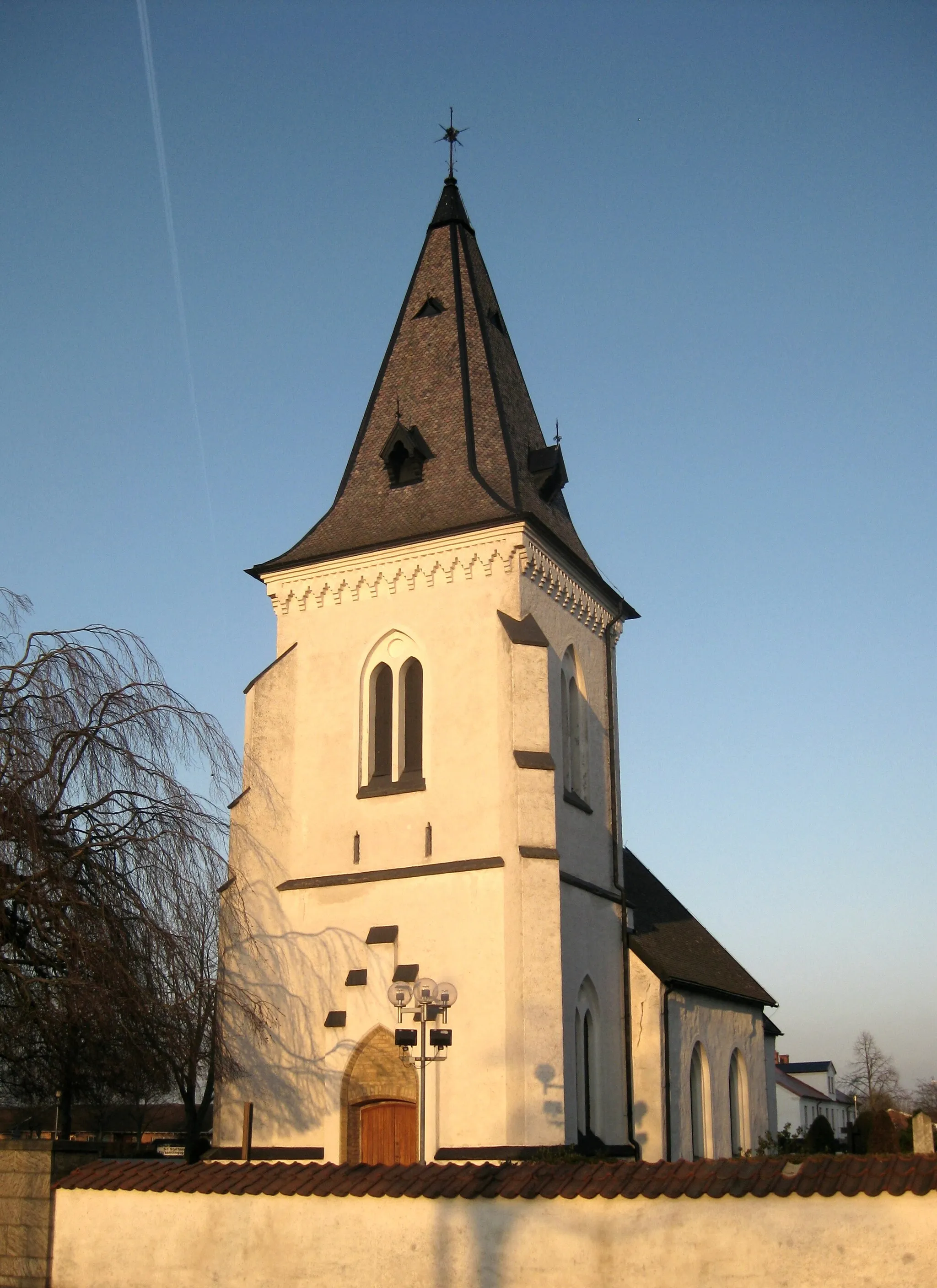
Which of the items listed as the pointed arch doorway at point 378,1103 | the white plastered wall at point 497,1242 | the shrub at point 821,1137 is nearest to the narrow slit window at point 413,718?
the pointed arch doorway at point 378,1103

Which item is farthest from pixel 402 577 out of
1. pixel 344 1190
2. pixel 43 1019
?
pixel 344 1190

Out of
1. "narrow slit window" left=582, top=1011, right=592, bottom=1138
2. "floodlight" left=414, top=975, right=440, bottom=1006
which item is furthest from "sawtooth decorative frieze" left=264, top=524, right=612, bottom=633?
"floodlight" left=414, top=975, right=440, bottom=1006

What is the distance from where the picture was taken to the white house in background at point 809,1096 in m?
80.1

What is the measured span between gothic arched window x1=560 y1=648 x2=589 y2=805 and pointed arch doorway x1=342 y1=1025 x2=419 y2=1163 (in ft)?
18.9

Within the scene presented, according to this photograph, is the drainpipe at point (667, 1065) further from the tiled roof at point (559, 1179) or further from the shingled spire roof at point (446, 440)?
the tiled roof at point (559, 1179)

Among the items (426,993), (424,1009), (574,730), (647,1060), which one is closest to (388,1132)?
(424,1009)

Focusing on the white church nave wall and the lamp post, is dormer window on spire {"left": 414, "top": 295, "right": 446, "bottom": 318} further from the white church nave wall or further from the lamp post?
the lamp post

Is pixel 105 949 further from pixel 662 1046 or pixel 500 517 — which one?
pixel 662 1046

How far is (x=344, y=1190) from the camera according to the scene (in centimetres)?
1250

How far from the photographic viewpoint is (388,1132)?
848 inches

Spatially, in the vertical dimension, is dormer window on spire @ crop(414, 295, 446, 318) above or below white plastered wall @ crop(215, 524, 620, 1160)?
above

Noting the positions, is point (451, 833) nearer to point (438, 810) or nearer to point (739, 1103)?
point (438, 810)

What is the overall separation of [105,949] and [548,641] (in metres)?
10.8

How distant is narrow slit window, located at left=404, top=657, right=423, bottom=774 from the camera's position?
23266mm
